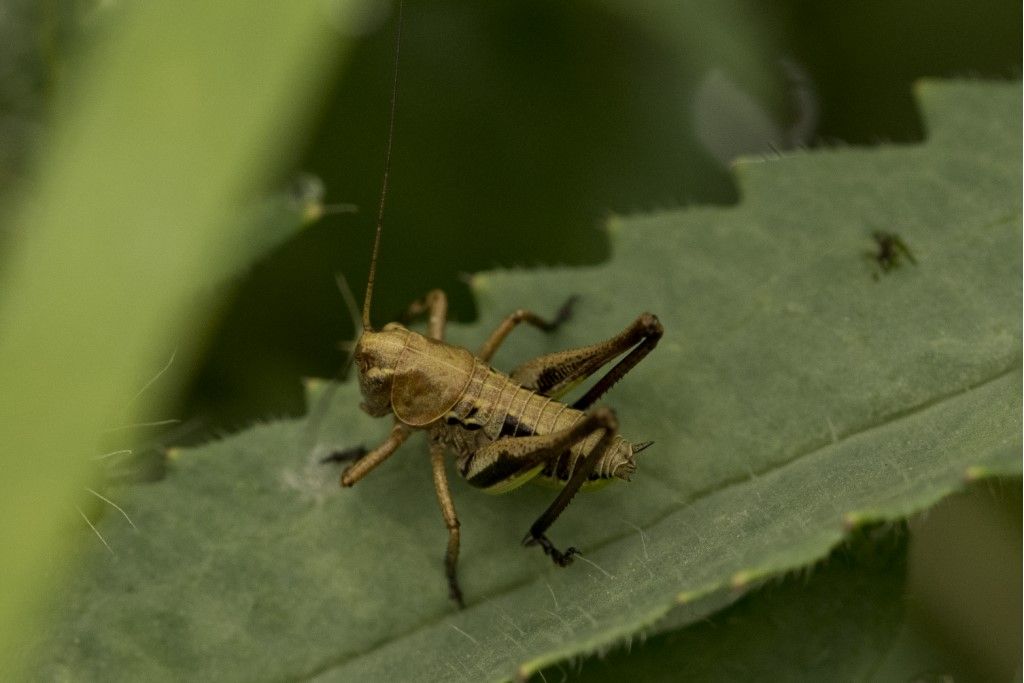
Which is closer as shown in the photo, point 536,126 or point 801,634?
point 801,634

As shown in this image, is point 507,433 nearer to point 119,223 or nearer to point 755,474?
point 755,474

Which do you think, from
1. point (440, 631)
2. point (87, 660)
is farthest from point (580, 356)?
point (87, 660)

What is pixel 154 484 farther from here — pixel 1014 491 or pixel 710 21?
pixel 710 21

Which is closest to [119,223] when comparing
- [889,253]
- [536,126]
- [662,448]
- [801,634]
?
[662,448]

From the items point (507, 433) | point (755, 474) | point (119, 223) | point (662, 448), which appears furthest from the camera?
point (507, 433)

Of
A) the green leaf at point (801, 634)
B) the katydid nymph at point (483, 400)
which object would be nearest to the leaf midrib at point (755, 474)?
the katydid nymph at point (483, 400)

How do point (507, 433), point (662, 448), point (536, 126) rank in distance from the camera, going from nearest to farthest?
point (662, 448) < point (507, 433) < point (536, 126)
